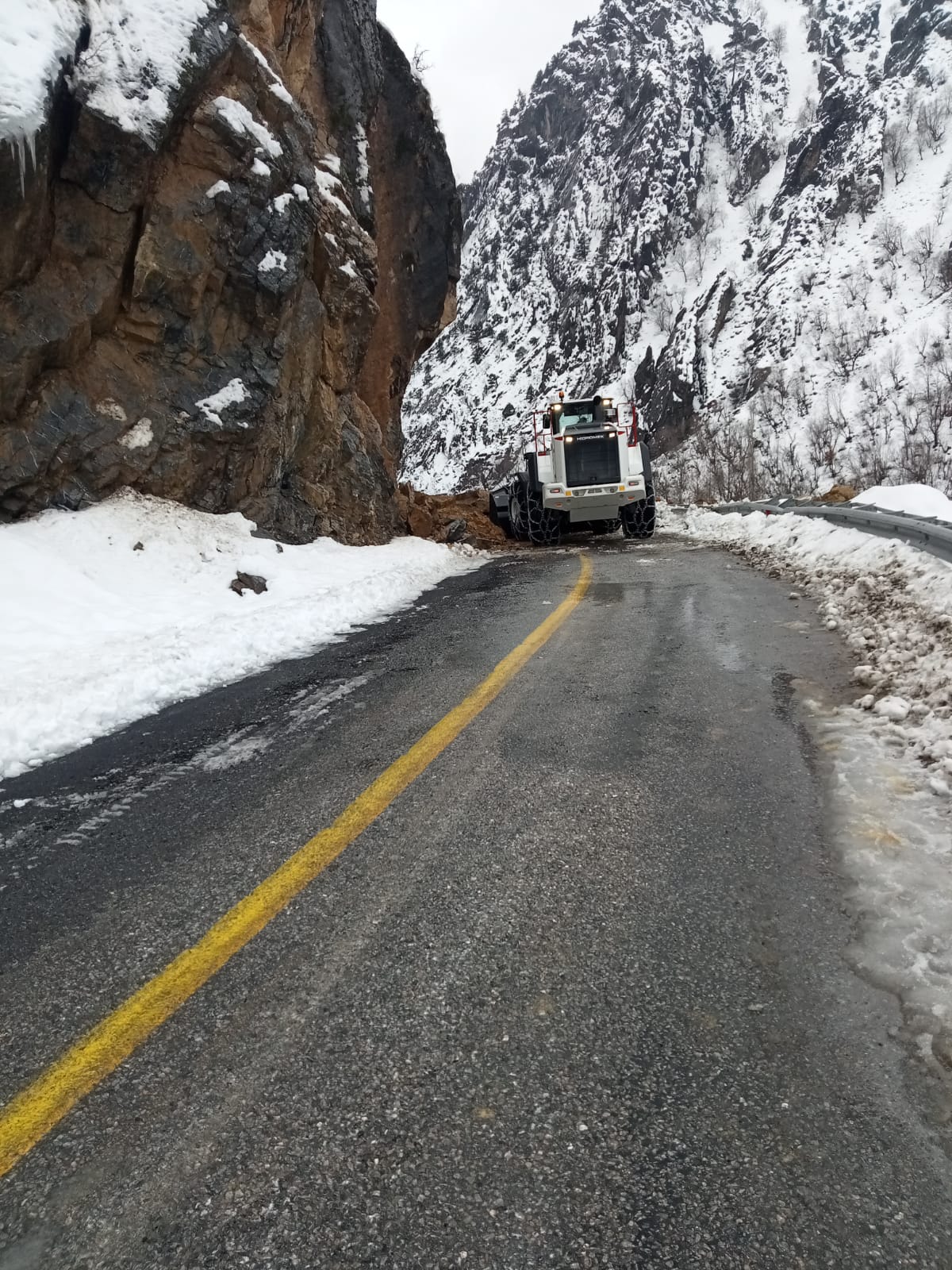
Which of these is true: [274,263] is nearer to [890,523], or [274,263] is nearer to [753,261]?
[890,523]

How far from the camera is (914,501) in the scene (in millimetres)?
10109

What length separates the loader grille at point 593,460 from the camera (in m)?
17.9

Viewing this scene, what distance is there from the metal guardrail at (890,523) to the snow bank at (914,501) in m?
0.21

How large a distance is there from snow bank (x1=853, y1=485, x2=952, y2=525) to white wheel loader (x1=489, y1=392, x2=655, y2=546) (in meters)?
6.90

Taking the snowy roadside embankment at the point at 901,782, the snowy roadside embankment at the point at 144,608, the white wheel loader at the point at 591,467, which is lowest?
the snowy roadside embankment at the point at 901,782

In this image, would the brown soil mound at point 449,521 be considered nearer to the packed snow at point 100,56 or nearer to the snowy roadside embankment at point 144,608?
the snowy roadside embankment at point 144,608

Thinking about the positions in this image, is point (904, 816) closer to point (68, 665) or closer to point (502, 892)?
point (502, 892)

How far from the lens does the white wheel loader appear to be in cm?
1788

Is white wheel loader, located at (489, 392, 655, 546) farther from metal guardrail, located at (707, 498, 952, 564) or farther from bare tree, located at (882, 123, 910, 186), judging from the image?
bare tree, located at (882, 123, 910, 186)

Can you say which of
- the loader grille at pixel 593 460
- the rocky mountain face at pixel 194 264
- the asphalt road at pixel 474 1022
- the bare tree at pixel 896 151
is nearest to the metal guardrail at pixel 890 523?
the loader grille at pixel 593 460

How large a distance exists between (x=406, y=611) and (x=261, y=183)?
30.3ft

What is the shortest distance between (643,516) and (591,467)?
1.95 metres

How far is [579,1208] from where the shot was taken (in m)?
1.69

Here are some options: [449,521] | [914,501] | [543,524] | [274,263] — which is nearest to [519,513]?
[543,524]
